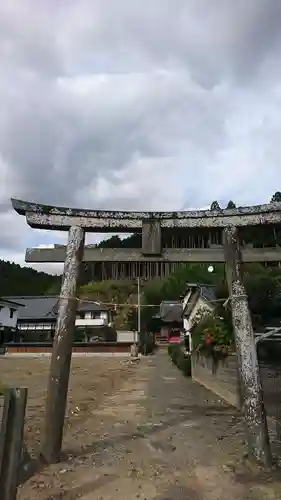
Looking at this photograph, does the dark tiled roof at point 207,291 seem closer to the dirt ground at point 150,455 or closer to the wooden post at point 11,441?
the dirt ground at point 150,455

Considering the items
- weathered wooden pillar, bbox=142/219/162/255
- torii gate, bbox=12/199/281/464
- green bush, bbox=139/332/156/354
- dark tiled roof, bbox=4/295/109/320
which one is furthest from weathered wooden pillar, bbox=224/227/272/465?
dark tiled roof, bbox=4/295/109/320

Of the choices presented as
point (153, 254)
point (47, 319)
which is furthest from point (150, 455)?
point (47, 319)

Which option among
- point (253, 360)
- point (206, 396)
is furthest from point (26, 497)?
point (206, 396)

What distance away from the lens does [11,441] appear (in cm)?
323

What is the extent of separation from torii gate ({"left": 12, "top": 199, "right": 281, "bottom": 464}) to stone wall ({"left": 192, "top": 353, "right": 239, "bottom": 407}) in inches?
158

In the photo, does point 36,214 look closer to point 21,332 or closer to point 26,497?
point 26,497

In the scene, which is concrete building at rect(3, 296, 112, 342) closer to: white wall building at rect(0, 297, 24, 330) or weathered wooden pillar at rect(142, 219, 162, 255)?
white wall building at rect(0, 297, 24, 330)

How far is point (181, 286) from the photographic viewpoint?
44.4 meters

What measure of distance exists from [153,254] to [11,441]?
354cm

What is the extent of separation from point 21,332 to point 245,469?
47.3 m

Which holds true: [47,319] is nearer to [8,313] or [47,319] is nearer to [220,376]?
[8,313]

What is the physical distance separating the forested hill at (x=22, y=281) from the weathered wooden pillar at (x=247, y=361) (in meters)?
67.2

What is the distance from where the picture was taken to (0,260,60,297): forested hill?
72.6 meters

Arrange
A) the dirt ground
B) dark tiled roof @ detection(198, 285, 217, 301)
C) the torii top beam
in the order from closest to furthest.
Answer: the dirt ground, the torii top beam, dark tiled roof @ detection(198, 285, 217, 301)
